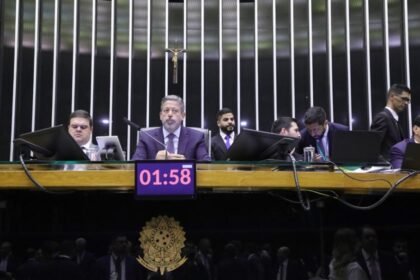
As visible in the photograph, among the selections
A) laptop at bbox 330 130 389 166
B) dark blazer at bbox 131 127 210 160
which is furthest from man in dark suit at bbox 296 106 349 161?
laptop at bbox 330 130 389 166

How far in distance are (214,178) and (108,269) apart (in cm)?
58

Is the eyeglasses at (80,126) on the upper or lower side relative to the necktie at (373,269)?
upper

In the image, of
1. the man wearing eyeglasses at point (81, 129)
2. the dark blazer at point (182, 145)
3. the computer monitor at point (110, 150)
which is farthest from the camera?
the man wearing eyeglasses at point (81, 129)

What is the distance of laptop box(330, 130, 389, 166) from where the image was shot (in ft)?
8.80

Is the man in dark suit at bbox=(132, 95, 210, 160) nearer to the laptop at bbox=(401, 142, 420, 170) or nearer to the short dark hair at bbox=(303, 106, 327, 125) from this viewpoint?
the short dark hair at bbox=(303, 106, 327, 125)

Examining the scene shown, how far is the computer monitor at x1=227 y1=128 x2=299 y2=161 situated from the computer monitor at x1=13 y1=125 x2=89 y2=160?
69 centimetres

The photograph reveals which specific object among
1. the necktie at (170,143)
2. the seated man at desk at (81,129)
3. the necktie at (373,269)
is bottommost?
the necktie at (373,269)

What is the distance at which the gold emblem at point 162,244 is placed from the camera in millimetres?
2357

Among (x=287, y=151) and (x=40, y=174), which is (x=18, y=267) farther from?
(x=287, y=151)

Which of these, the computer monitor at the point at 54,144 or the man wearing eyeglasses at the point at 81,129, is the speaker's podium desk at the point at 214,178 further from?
the man wearing eyeglasses at the point at 81,129

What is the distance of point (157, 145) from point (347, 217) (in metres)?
1.45

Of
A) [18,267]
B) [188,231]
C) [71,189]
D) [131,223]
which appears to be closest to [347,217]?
[188,231]

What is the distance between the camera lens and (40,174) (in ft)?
7.35

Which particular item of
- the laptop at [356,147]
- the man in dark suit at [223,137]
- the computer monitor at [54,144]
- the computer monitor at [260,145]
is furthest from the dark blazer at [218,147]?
the computer monitor at [54,144]
